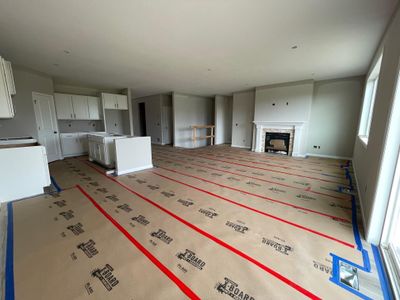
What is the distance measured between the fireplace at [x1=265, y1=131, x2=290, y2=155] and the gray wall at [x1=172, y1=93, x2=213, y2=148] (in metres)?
3.76

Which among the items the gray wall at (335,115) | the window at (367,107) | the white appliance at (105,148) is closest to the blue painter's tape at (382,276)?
the window at (367,107)

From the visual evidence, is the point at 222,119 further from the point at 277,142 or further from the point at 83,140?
the point at 83,140

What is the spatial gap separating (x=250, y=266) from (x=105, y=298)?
3.78ft

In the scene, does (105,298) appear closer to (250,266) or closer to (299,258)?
(250,266)

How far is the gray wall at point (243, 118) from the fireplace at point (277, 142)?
0.88 meters

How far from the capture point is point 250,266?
57.9 inches

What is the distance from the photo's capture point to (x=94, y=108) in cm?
603

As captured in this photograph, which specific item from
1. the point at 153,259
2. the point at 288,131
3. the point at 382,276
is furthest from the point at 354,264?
the point at 288,131

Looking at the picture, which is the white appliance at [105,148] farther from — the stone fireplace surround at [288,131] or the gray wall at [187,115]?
the stone fireplace surround at [288,131]

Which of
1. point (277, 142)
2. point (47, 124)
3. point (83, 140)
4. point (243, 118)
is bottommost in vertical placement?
point (277, 142)

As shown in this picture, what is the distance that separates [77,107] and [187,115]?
4425 millimetres

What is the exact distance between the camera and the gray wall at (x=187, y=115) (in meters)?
7.82

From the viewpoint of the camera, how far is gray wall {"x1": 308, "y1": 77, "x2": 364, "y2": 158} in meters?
5.04

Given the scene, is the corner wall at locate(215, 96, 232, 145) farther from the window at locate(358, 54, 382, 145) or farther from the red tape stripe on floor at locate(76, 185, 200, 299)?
the red tape stripe on floor at locate(76, 185, 200, 299)
